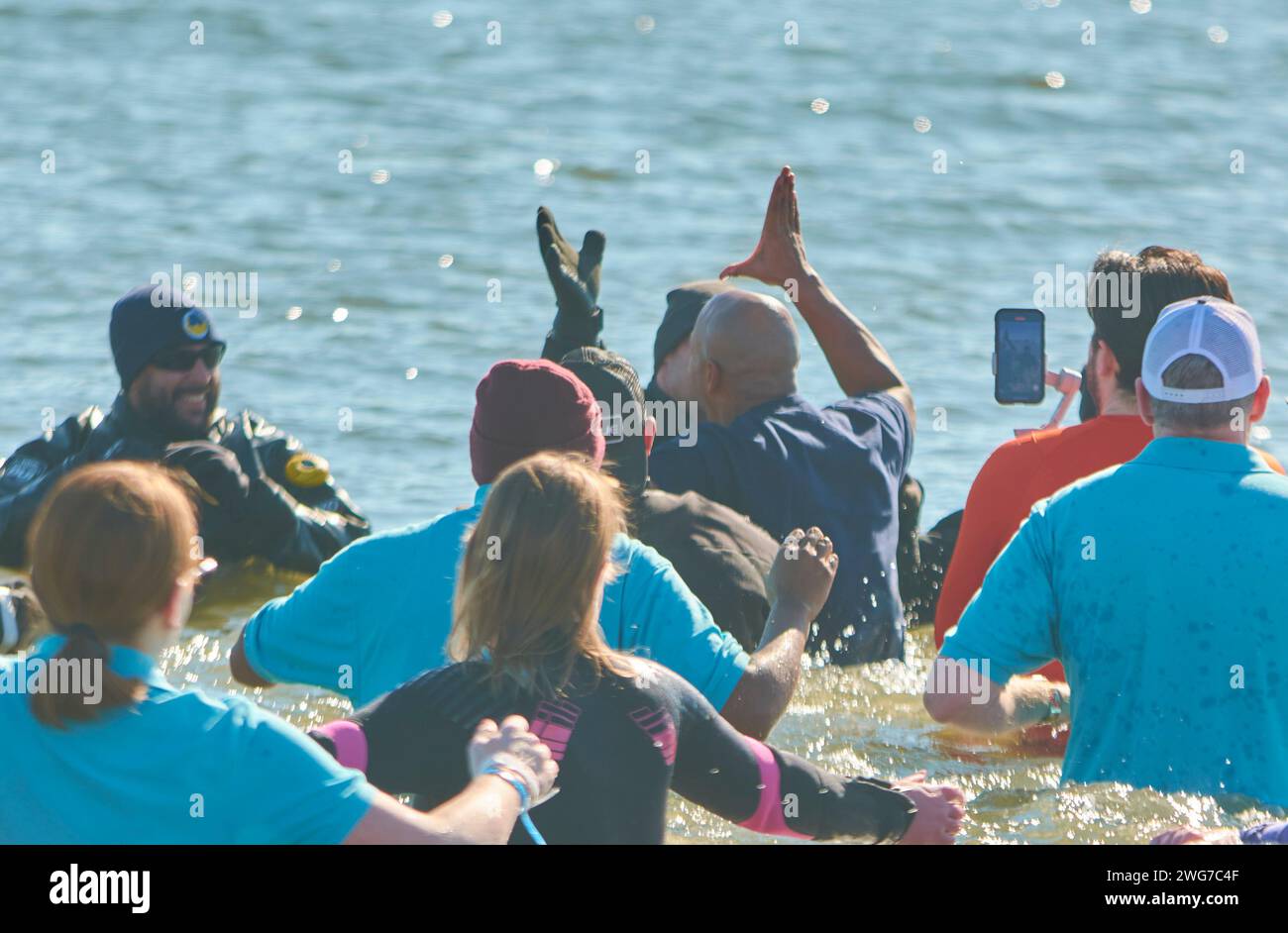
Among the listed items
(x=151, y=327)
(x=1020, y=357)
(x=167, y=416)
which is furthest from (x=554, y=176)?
(x=1020, y=357)

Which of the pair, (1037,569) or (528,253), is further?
(528,253)

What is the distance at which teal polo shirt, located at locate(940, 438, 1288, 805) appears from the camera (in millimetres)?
3767

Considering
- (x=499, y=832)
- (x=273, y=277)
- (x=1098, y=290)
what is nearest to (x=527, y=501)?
(x=499, y=832)

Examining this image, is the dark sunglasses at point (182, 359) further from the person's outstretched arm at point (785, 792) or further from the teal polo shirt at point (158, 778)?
the teal polo shirt at point (158, 778)

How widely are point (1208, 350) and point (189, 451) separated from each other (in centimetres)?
414

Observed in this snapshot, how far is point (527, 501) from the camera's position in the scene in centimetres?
315

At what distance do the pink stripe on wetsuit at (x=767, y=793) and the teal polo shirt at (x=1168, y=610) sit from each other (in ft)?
1.96

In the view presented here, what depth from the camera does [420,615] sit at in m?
3.79

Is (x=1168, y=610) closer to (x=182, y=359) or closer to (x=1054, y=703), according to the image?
(x=1054, y=703)

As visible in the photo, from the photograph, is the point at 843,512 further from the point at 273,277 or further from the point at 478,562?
the point at 273,277

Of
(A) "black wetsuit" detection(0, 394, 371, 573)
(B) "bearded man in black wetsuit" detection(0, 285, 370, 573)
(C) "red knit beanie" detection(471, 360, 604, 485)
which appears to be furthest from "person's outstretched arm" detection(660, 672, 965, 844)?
(A) "black wetsuit" detection(0, 394, 371, 573)

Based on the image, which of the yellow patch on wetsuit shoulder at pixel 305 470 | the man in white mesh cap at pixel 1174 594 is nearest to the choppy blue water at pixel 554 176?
the yellow patch on wetsuit shoulder at pixel 305 470
